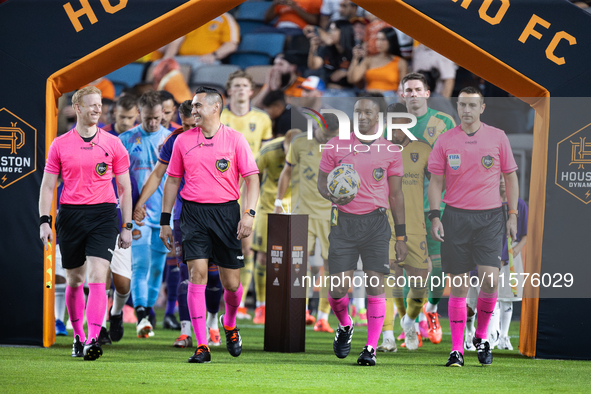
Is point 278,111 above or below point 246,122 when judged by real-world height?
above

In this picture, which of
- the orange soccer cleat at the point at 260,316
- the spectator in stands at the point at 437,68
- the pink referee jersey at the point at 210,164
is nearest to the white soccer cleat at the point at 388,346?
the pink referee jersey at the point at 210,164

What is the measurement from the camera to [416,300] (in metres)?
6.62

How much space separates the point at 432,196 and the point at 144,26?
287cm

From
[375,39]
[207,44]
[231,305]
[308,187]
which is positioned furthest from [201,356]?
[207,44]

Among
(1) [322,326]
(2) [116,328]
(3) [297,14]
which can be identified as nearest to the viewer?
(2) [116,328]

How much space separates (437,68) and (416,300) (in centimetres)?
493

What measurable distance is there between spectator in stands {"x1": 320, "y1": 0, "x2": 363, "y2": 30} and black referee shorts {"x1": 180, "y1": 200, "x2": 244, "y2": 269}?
6.78 meters

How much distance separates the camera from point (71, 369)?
4.94 metres

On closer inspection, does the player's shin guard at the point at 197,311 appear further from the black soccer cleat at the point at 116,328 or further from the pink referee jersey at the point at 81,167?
the black soccer cleat at the point at 116,328

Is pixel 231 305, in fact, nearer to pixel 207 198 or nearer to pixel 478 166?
pixel 207 198

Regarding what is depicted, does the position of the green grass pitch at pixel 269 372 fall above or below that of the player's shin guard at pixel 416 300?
below

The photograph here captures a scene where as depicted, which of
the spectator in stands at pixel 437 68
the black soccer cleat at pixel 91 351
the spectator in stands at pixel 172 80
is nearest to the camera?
the black soccer cleat at pixel 91 351

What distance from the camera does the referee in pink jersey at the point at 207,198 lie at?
5469mm

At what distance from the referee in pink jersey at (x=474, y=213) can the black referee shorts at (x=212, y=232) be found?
5.41ft
